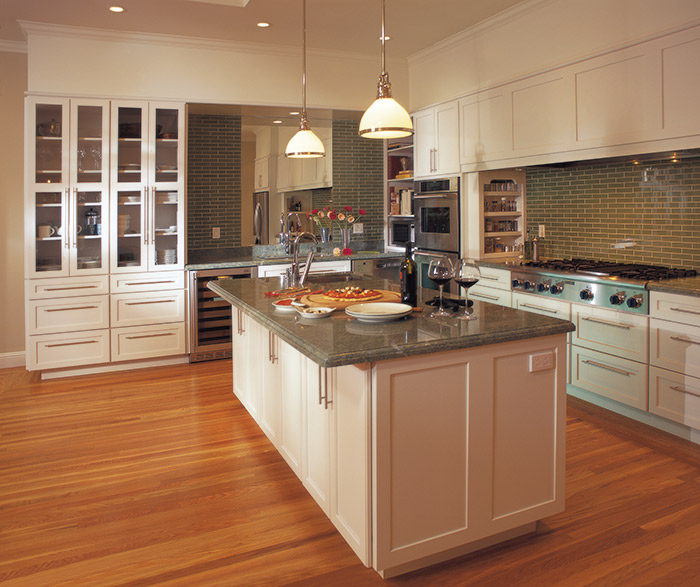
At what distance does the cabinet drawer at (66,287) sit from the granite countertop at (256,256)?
2.58 feet

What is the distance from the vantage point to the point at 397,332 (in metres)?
2.28

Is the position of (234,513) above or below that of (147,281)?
below

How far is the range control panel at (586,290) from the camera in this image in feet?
11.6

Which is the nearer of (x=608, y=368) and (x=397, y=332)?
(x=397, y=332)

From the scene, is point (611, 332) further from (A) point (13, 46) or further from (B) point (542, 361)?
(A) point (13, 46)

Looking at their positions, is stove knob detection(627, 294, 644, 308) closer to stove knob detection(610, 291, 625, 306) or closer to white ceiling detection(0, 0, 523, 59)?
stove knob detection(610, 291, 625, 306)

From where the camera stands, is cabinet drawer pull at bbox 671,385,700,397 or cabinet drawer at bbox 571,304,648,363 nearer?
cabinet drawer pull at bbox 671,385,700,397

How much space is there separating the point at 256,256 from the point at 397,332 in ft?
13.7

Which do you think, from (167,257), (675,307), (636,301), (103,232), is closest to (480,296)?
(636,301)

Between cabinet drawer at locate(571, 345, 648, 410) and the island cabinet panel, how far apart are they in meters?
1.45

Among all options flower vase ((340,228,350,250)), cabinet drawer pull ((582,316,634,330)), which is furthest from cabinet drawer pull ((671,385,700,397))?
flower vase ((340,228,350,250))

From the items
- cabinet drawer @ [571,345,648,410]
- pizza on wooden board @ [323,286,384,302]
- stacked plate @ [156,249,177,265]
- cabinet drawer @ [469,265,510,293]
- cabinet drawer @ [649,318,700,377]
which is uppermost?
stacked plate @ [156,249,177,265]

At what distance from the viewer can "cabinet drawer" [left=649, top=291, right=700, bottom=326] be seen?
10.6 feet

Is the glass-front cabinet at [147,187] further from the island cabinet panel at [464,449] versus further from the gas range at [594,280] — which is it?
the island cabinet panel at [464,449]
